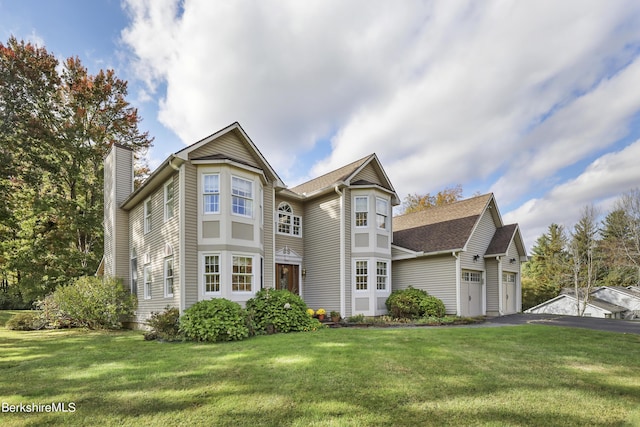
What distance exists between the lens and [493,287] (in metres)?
18.0

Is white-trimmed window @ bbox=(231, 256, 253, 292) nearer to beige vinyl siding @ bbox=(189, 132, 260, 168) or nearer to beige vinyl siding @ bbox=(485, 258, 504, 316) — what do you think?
beige vinyl siding @ bbox=(189, 132, 260, 168)

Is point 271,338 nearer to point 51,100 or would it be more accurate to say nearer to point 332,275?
point 332,275

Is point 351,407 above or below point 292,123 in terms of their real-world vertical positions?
below

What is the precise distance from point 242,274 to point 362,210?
662cm

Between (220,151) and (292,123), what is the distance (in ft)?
14.0

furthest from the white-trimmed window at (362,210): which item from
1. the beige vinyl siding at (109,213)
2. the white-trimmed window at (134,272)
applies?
the beige vinyl siding at (109,213)

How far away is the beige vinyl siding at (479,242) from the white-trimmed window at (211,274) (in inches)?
441

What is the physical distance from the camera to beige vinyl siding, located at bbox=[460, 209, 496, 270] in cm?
1672

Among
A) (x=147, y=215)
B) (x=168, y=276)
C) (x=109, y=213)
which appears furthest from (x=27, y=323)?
(x=168, y=276)

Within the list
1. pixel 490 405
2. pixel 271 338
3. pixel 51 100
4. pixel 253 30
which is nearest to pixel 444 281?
pixel 271 338

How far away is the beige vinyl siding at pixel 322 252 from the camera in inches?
621

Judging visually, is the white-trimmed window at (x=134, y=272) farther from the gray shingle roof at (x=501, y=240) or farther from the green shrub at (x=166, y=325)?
the gray shingle roof at (x=501, y=240)

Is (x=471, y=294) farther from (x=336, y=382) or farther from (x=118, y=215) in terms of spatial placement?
(x=118, y=215)

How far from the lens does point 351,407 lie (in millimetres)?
4363
